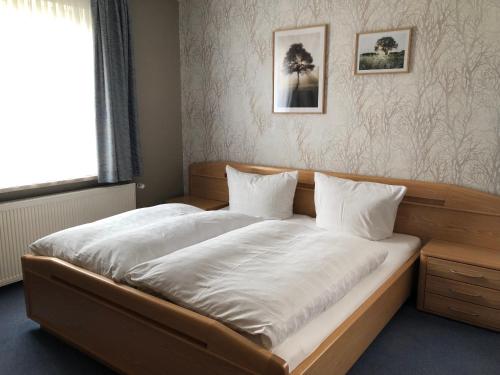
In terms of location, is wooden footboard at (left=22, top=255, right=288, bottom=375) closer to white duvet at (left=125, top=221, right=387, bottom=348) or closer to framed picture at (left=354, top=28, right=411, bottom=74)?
white duvet at (left=125, top=221, right=387, bottom=348)

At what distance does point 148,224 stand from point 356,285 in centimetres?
131

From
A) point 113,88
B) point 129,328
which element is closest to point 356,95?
point 113,88

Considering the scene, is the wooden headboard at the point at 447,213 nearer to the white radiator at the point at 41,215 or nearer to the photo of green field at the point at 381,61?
the photo of green field at the point at 381,61

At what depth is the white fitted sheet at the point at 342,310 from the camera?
161 centimetres

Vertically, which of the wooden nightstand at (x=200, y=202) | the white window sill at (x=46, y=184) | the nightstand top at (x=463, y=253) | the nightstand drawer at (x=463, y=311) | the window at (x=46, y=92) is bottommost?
the nightstand drawer at (x=463, y=311)

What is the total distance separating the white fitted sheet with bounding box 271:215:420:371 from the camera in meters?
1.61

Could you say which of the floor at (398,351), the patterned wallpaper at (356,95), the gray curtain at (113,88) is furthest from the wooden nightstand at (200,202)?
the floor at (398,351)

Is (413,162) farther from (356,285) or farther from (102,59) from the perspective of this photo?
(102,59)

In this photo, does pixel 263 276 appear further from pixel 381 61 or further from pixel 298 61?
pixel 298 61

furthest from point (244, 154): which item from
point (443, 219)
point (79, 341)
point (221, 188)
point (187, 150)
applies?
point (79, 341)

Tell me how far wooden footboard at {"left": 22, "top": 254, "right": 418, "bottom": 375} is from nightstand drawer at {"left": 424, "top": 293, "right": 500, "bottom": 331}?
0.24 metres

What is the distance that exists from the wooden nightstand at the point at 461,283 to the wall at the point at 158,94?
250 centimetres

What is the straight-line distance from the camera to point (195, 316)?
169 centimetres

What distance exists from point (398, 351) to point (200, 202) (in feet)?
7.21
